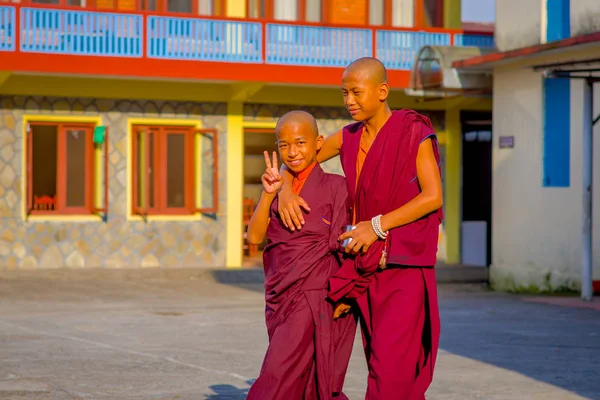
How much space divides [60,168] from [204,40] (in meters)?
3.40

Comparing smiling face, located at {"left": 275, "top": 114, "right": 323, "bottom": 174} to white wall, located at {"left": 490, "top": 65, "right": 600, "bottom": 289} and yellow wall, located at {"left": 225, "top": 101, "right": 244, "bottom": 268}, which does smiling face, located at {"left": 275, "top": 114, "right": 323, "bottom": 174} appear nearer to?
white wall, located at {"left": 490, "top": 65, "right": 600, "bottom": 289}

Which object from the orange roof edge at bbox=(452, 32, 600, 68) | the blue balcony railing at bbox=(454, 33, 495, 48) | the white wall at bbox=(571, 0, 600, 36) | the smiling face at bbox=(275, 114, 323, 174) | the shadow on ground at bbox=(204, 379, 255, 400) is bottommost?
the shadow on ground at bbox=(204, 379, 255, 400)

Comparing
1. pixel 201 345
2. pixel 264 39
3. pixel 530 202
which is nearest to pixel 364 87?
pixel 201 345

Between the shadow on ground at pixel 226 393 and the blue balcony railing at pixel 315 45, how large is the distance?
45.1 ft

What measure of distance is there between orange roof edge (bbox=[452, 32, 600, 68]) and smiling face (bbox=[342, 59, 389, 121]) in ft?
36.7

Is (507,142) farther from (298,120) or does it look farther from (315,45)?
(298,120)

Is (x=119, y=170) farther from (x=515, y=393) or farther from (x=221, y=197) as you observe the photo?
(x=515, y=393)

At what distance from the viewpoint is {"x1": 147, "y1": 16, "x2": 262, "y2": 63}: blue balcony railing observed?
21984mm

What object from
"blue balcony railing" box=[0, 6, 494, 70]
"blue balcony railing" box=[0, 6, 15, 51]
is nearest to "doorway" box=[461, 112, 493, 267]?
"blue balcony railing" box=[0, 6, 494, 70]

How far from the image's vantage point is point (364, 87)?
19.8 feet

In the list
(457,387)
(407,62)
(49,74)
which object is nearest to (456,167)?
(407,62)

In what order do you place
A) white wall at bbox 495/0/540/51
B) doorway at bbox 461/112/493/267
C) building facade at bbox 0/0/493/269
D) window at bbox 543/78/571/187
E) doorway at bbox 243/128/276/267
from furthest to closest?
doorway at bbox 461/112/493/267 → doorway at bbox 243/128/276/267 → building facade at bbox 0/0/493/269 → white wall at bbox 495/0/540/51 → window at bbox 543/78/571/187

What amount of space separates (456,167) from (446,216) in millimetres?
1020

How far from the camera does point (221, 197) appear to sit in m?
23.8
